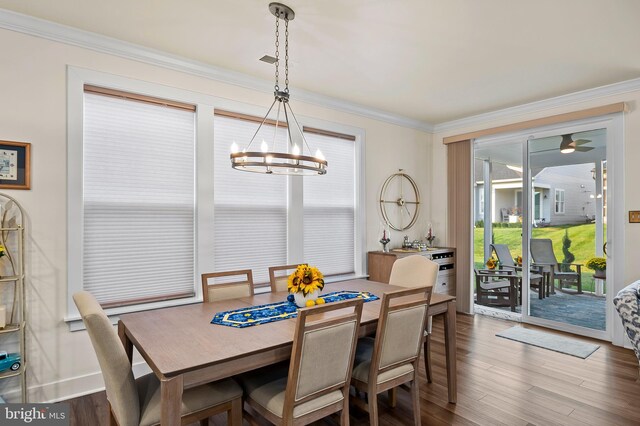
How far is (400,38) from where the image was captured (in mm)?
2814

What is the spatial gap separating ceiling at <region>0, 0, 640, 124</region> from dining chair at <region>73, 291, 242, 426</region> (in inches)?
77.3

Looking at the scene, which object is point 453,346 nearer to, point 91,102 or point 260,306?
point 260,306

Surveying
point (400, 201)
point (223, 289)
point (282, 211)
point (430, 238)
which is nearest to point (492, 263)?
point (430, 238)

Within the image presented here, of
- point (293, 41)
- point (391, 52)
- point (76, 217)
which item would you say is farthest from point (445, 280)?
point (76, 217)

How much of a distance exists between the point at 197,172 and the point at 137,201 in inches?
22.2

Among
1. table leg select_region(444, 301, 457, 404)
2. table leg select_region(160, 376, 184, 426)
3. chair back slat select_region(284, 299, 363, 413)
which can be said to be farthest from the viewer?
table leg select_region(444, 301, 457, 404)

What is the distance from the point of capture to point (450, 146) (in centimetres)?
534

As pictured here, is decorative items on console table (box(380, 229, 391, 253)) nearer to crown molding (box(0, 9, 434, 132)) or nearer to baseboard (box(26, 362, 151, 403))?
Result: crown molding (box(0, 9, 434, 132))

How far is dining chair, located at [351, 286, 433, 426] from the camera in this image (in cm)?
207

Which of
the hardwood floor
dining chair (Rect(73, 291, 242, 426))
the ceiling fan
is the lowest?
the hardwood floor

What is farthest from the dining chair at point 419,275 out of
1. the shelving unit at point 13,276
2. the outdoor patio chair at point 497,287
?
A: the shelving unit at point 13,276

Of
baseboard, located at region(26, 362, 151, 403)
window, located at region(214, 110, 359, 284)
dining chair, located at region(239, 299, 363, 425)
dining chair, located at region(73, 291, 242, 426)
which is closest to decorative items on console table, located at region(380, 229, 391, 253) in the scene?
window, located at region(214, 110, 359, 284)

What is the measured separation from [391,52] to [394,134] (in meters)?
2.07

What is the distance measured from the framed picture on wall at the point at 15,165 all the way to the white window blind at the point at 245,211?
1406mm
